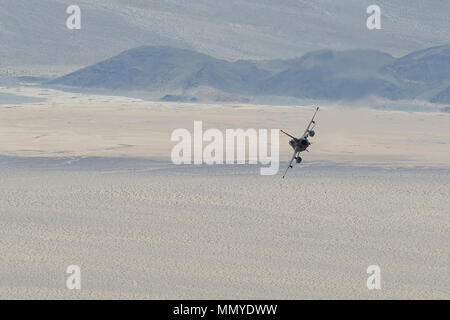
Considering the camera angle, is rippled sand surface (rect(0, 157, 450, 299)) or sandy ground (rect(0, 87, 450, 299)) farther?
sandy ground (rect(0, 87, 450, 299))

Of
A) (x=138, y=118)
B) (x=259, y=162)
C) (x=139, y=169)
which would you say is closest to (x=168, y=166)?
(x=139, y=169)

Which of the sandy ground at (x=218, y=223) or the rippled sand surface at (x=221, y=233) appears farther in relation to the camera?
the sandy ground at (x=218, y=223)

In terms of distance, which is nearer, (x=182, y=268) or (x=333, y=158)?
(x=182, y=268)

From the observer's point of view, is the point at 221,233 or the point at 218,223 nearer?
the point at 221,233

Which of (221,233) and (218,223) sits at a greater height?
(218,223)

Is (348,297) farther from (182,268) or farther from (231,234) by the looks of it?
(231,234)
